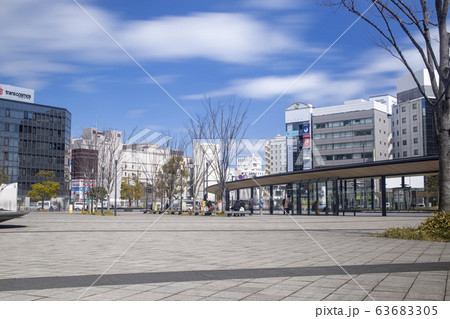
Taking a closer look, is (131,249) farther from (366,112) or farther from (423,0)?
(366,112)

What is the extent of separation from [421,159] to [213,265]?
22153 millimetres

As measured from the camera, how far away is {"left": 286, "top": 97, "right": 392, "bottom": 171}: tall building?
92.9 meters

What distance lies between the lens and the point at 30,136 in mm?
78938

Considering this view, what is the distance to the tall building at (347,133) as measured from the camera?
92.9 m

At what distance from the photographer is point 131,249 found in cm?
852

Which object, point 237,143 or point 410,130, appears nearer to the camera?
point 237,143

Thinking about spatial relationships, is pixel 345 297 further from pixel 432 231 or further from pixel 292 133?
pixel 292 133

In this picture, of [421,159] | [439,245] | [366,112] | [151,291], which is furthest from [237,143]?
[366,112]

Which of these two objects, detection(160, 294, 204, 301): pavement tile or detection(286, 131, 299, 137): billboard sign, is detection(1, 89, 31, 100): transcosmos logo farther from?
detection(160, 294, 204, 301): pavement tile

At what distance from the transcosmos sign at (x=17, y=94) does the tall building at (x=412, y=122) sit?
7119 centimetres

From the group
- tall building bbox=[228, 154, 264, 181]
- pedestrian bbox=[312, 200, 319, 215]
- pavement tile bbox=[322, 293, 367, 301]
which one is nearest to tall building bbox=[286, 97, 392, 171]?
tall building bbox=[228, 154, 264, 181]

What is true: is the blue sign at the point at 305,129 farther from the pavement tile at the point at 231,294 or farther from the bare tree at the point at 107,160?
the pavement tile at the point at 231,294

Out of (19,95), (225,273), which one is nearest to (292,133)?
(19,95)

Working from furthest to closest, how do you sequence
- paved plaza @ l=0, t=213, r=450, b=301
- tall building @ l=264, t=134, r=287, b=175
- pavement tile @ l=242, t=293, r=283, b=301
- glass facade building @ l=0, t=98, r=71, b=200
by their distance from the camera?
tall building @ l=264, t=134, r=287, b=175
glass facade building @ l=0, t=98, r=71, b=200
paved plaza @ l=0, t=213, r=450, b=301
pavement tile @ l=242, t=293, r=283, b=301
